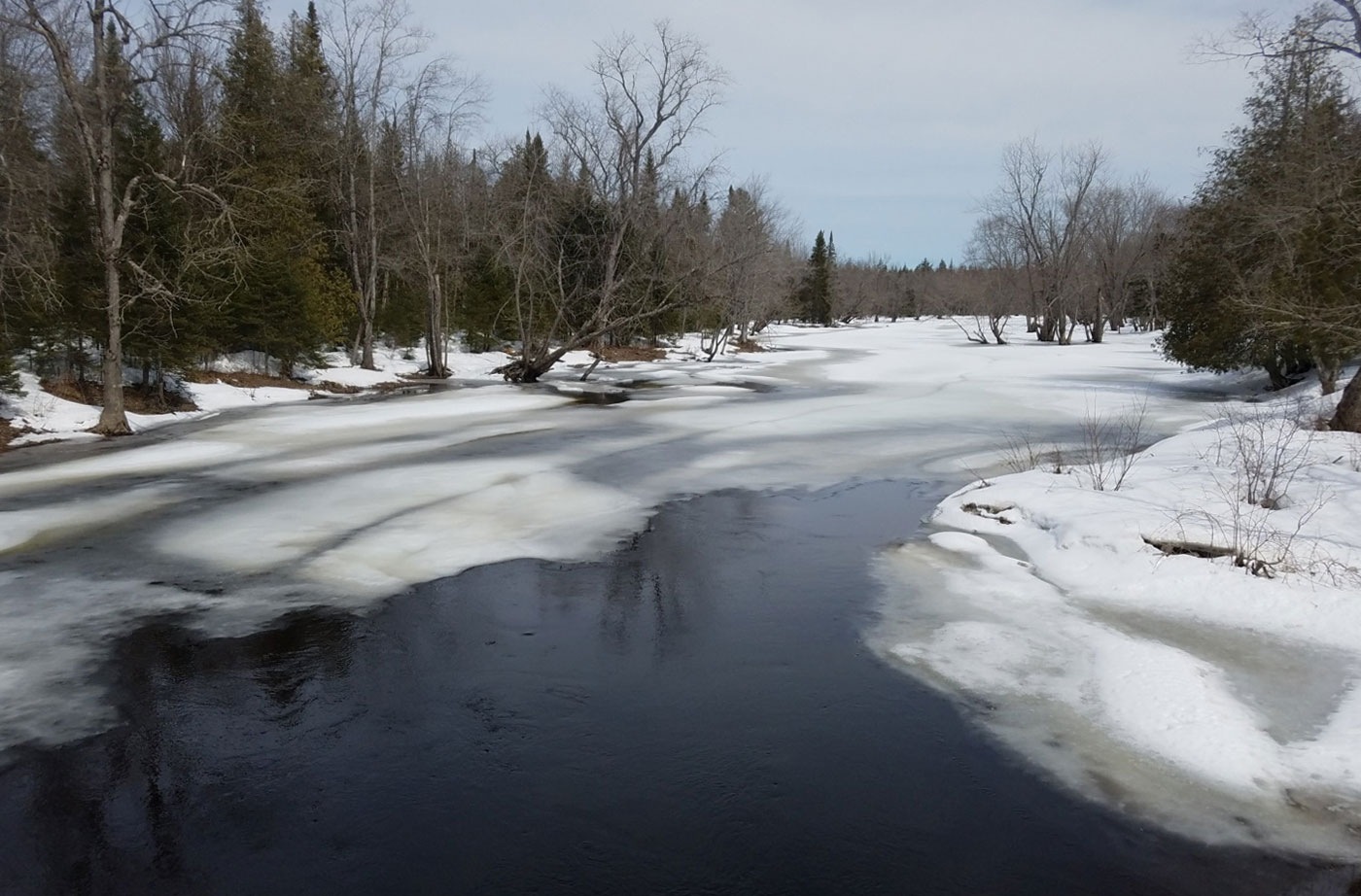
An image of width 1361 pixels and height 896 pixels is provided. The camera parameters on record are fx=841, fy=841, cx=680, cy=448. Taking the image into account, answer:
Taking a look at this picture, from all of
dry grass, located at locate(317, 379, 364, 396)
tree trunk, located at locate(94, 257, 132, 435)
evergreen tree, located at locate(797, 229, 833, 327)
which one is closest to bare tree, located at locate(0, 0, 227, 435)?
tree trunk, located at locate(94, 257, 132, 435)

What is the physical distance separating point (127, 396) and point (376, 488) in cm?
1320

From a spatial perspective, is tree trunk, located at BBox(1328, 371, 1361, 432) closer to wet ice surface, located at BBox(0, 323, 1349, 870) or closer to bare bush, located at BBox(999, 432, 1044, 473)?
wet ice surface, located at BBox(0, 323, 1349, 870)

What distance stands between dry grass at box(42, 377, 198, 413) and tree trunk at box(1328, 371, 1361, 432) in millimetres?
24205

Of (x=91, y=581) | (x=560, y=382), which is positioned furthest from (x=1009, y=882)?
(x=560, y=382)

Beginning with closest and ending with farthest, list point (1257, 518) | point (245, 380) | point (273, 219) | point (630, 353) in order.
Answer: point (1257, 518) < point (245, 380) < point (273, 219) < point (630, 353)

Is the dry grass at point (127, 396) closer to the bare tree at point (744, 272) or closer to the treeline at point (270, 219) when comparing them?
the treeline at point (270, 219)

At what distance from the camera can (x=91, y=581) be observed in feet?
26.1

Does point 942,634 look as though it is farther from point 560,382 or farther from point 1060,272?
point 1060,272

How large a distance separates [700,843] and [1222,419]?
17.8m

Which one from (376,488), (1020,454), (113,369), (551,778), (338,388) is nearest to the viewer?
(551,778)

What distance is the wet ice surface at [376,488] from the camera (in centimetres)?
720

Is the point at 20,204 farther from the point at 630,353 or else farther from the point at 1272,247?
the point at 630,353

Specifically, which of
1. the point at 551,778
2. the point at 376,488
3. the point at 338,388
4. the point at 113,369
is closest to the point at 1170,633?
the point at 551,778

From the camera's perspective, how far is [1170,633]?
6.83 meters
